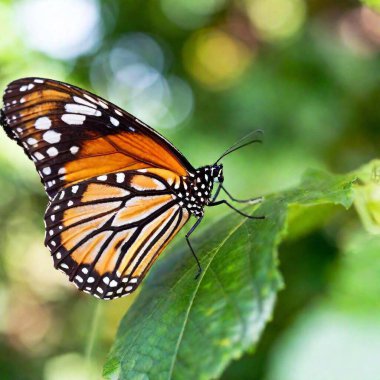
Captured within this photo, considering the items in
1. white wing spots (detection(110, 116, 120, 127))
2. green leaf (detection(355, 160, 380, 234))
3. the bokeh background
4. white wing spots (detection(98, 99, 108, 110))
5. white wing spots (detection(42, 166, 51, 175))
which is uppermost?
the bokeh background

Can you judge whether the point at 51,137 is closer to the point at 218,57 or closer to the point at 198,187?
the point at 198,187

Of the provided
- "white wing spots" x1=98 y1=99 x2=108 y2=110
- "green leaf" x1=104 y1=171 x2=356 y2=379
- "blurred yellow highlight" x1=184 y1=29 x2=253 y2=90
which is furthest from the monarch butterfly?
"blurred yellow highlight" x1=184 y1=29 x2=253 y2=90

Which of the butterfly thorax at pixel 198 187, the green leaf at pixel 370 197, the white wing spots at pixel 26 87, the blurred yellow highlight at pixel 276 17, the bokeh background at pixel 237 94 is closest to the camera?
the green leaf at pixel 370 197

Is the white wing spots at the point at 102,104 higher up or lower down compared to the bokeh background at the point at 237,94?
lower down

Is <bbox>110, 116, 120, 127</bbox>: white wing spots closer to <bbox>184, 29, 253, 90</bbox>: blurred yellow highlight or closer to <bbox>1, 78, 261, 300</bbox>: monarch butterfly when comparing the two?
<bbox>1, 78, 261, 300</bbox>: monarch butterfly

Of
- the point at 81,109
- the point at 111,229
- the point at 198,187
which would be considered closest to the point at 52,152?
the point at 81,109

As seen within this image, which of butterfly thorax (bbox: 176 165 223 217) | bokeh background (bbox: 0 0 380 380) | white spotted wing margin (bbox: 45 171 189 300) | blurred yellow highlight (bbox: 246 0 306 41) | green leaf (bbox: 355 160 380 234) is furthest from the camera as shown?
blurred yellow highlight (bbox: 246 0 306 41)

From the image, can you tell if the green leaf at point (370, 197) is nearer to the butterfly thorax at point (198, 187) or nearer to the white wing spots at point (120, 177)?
the butterfly thorax at point (198, 187)

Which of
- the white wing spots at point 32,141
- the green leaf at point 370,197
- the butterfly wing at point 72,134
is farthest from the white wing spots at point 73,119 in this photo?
the green leaf at point 370,197
